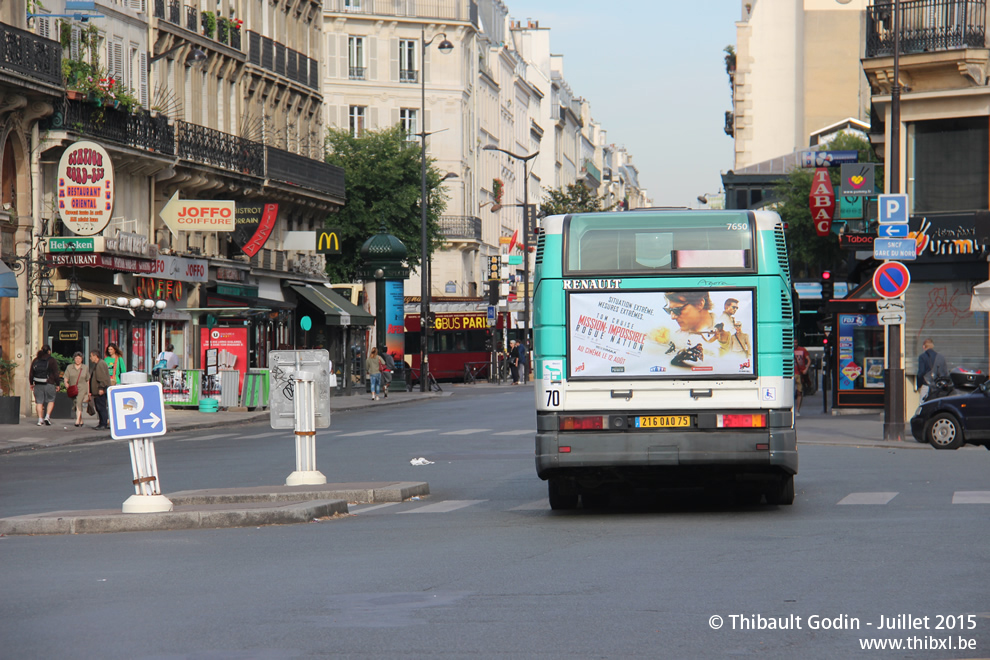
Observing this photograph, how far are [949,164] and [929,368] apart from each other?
4.53 meters

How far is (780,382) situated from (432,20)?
75.3m

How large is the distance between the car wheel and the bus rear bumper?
11985 millimetres

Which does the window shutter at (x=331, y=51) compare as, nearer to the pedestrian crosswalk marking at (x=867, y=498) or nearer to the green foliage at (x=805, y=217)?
the green foliage at (x=805, y=217)

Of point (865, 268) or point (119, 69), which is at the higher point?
point (119, 69)

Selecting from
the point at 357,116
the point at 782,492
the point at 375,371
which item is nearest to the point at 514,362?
the point at 375,371

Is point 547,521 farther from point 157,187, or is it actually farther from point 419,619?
point 157,187

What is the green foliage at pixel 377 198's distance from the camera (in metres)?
70.6

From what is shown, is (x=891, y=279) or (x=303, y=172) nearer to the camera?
(x=891, y=279)

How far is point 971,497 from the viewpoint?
15891 millimetres

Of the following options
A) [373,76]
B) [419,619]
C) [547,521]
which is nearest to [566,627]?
[419,619]

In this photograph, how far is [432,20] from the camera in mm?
87125

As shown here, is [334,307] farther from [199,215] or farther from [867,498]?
[867,498]

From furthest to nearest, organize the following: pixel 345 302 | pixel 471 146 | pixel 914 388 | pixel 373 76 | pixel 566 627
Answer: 1. pixel 471 146
2. pixel 373 76
3. pixel 345 302
4. pixel 914 388
5. pixel 566 627

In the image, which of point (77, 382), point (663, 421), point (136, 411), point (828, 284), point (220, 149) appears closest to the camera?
point (663, 421)
